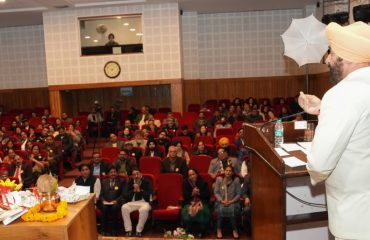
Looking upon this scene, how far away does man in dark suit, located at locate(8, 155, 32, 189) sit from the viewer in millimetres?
7973

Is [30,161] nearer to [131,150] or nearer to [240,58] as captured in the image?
[131,150]

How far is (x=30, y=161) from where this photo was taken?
843 centimetres

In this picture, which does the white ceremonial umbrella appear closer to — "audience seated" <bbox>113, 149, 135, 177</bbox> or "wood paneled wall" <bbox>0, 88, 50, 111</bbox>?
"audience seated" <bbox>113, 149, 135, 177</bbox>

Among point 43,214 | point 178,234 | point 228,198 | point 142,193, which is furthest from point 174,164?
point 43,214

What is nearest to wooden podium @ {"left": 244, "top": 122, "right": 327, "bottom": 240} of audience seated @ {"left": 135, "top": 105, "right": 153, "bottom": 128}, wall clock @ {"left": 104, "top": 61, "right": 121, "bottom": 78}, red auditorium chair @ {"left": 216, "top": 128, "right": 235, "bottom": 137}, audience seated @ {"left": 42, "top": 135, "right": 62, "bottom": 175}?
red auditorium chair @ {"left": 216, "top": 128, "right": 235, "bottom": 137}

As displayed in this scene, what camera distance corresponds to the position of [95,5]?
12.4 meters

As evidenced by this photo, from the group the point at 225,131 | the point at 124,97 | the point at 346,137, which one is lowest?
the point at 225,131

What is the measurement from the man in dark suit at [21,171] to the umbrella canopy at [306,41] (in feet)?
19.7

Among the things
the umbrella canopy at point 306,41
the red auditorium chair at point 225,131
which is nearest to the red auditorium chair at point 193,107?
the red auditorium chair at point 225,131

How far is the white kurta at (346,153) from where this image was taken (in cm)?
154

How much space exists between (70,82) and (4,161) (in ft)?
16.3

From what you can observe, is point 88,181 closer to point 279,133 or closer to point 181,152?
point 181,152

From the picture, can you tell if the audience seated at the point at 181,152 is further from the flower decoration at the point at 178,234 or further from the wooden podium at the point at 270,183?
the wooden podium at the point at 270,183

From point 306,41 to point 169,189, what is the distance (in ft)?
13.6
